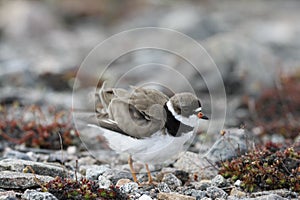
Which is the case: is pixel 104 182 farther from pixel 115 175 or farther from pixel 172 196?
pixel 172 196

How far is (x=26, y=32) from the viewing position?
18.6 meters

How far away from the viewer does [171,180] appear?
6176 millimetres

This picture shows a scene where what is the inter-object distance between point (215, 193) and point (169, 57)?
9.35 m

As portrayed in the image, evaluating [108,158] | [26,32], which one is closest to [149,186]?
[108,158]

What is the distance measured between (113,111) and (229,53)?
6268 millimetres

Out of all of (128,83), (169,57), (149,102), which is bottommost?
(149,102)

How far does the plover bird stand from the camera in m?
5.88

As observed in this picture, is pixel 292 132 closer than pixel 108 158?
No

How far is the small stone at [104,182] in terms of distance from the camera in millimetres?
5938

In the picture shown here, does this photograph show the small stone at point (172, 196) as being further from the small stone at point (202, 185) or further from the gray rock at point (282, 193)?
the gray rock at point (282, 193)

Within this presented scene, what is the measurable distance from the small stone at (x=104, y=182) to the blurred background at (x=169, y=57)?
12.0 ft

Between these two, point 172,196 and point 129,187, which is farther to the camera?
point 129,187

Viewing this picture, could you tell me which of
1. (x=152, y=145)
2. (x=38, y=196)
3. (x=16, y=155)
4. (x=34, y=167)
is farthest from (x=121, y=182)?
(x=16, y=155)

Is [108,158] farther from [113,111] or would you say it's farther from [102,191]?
[102,191]
